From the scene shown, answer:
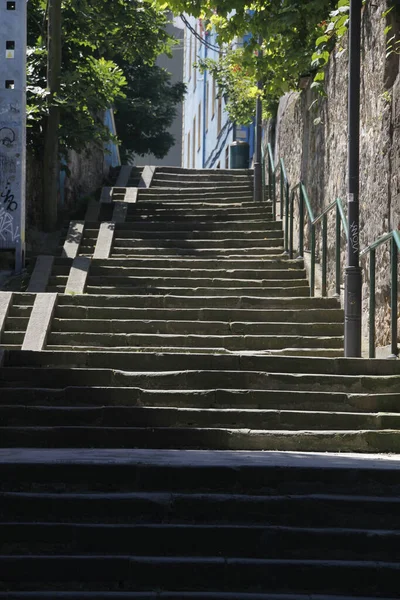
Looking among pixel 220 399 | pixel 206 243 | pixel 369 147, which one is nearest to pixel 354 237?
pixel 369 147

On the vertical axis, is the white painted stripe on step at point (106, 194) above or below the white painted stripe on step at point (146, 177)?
below

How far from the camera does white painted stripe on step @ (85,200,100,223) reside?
18641mm

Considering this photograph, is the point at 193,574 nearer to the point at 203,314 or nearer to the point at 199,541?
the point at 199,541

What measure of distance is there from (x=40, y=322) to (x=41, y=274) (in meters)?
2.86

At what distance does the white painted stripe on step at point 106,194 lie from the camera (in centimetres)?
2045

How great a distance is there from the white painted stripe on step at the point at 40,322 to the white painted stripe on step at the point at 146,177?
9502mm

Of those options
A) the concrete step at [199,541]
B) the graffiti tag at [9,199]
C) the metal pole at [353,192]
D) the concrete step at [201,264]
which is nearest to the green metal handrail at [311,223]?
the metal pole at [353,192]

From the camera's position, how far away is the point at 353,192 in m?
10.6

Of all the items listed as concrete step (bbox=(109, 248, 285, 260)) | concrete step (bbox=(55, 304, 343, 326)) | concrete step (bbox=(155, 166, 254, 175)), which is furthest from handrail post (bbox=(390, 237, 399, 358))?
concrete step (bbox=(155, 166, 254, 175))

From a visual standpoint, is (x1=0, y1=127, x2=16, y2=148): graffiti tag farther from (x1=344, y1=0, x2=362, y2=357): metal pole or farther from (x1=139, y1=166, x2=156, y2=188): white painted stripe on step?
(x1=344, y1=0, x2=362, y2=357): metal pole

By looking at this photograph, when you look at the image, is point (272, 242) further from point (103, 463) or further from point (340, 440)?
point (103, 463)

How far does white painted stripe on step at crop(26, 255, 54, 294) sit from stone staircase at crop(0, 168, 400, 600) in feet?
0.10

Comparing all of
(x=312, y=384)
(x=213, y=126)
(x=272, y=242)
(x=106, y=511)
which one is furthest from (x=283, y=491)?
(x=213, y=126)

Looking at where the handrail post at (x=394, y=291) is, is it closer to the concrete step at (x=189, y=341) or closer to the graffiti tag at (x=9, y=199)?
the concrete step at (x=189, y=341)
